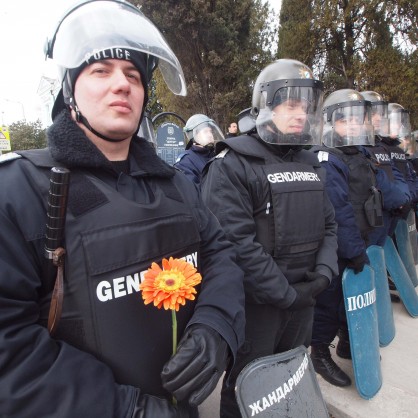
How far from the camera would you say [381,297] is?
2.92 metres

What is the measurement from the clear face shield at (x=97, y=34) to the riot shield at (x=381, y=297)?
2610mm

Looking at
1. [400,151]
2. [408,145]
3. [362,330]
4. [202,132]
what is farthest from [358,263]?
[408,145]

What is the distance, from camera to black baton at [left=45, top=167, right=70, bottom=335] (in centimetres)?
88

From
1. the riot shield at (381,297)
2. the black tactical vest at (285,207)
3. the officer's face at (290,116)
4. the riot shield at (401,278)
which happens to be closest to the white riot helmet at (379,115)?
the riot shield at (401,278)

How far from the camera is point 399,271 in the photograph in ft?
11.2

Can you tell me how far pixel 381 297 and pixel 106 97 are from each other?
2.88 metres

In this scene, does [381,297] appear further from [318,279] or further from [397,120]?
[397,120]

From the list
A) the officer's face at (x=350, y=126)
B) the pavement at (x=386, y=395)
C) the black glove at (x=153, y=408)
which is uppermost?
the officer's face at (x=350, y=126)

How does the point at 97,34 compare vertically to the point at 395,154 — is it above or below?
above

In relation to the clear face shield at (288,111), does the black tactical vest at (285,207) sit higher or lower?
lower

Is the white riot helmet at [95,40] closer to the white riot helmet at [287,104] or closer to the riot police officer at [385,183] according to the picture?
the white riot helmet at [287,104]

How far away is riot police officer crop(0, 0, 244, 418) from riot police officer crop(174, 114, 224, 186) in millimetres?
2520

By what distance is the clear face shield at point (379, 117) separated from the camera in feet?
13.5

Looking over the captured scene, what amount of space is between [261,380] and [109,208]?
0.97m
